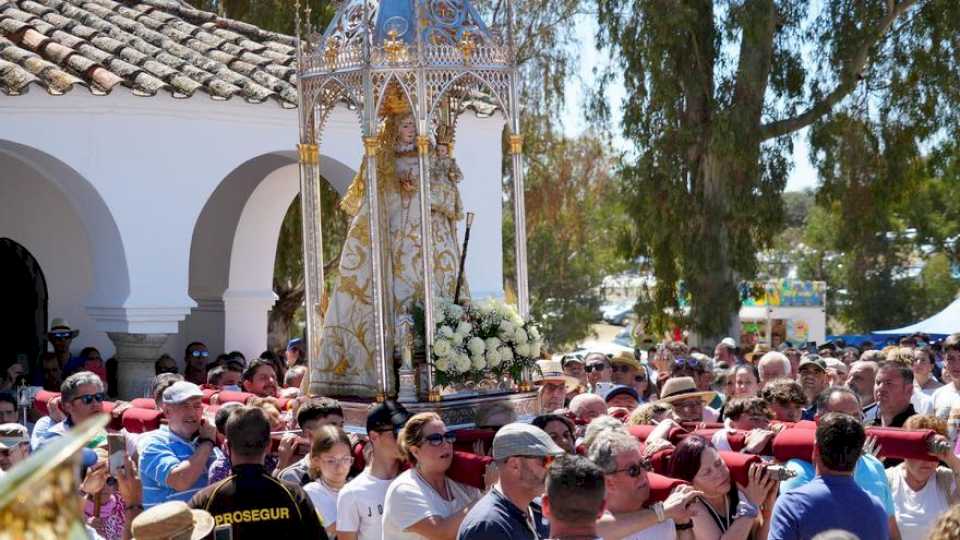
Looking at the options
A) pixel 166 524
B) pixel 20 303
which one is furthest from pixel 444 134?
pixel 20 303

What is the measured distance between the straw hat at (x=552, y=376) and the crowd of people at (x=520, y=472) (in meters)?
0.44

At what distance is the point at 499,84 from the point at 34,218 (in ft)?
Answer: 26.3

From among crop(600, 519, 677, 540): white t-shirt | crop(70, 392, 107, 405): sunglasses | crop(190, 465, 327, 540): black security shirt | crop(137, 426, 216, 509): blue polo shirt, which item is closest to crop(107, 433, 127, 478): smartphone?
crop(137, 426, 216, 509): blue polo shirt

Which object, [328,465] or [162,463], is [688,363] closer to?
→ [328,465]

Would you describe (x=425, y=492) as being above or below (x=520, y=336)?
below

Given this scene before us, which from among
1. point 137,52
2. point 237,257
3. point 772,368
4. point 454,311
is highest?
point 137,52

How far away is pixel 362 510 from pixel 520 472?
1.28 metres

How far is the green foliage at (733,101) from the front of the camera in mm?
20062

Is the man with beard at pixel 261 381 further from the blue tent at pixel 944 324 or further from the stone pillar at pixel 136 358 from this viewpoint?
the blue tent at pixel 944 324

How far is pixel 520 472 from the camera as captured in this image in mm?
4520

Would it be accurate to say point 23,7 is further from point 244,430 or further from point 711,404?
point 244,430

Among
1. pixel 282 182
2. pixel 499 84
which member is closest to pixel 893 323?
pixel 282 182

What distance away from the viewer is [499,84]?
866 centimetres

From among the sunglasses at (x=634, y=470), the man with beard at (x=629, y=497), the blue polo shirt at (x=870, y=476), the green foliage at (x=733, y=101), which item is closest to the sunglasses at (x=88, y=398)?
the man with beard at (x=629, y=497)
